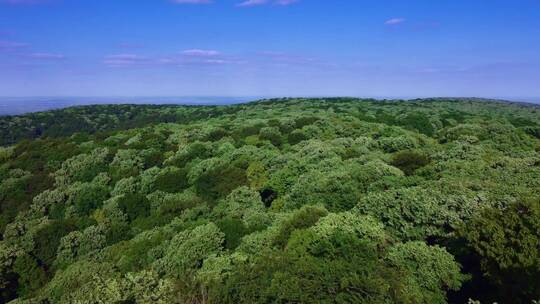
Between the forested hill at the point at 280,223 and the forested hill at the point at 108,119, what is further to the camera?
the forested hill at the point at 108,119

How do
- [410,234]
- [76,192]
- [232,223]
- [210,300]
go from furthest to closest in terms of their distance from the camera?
[76,192] → [232,223] → [410,234] → [210,300]

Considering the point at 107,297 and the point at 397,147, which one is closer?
the point at 107,297

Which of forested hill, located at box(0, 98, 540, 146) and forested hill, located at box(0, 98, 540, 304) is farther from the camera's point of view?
forested hill, located at box(0, 98, 540, 146)

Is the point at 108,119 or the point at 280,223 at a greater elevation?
the point at 280,223

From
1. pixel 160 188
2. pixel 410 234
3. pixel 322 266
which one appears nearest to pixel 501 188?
pixel 410 234

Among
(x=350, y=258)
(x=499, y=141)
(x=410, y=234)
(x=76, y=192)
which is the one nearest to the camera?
(x=350, y=258)

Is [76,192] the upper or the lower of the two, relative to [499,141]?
lower

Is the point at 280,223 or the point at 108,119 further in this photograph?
the point at 108,119

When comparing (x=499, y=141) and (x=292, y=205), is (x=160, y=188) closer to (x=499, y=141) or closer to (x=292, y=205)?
(x=292, y=205)
